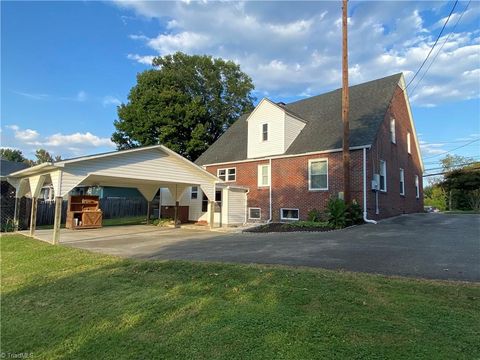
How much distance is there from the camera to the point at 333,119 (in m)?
19.0

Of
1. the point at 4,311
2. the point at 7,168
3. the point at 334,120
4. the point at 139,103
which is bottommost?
the point at 4,311

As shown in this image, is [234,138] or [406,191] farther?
[234,138]

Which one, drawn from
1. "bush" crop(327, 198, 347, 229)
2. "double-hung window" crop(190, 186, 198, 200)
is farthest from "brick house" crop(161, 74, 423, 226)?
"bush" crop(327, 198, 347, 229)

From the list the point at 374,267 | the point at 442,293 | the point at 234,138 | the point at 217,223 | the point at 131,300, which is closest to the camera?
the point at 442,293

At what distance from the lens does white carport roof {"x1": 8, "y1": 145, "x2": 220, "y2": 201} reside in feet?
39.3

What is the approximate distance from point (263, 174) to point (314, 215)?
4929mm

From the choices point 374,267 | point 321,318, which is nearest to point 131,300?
point 321,318

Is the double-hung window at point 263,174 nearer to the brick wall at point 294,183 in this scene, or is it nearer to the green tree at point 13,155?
the brick wall at point 294,183

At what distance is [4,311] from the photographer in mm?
5336

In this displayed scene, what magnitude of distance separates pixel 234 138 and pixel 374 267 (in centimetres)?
1900

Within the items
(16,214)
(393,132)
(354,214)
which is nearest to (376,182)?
(354,214)

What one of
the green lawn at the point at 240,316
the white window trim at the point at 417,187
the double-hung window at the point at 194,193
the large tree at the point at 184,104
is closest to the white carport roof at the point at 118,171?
the double-hung window at the point at 194,193

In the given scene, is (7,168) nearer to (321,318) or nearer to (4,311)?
(4,311)

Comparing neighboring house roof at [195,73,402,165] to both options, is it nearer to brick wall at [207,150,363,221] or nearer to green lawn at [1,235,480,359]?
brick wall at [207,150,363,221]
